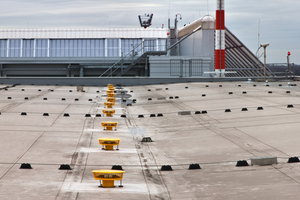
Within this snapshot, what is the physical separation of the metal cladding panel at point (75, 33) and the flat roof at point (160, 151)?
163 feet

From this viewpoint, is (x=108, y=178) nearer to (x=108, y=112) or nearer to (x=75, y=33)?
(x=108, y=112)

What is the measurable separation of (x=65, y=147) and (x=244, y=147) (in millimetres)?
4069

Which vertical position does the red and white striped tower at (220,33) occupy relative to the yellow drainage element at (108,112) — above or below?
above

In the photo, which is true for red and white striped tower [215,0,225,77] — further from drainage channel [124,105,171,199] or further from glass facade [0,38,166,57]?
drainage channel [124,105,171,199]

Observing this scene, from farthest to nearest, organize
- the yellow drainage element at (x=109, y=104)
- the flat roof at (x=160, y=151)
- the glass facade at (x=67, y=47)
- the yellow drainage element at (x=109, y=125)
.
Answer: the glass facade at (x=67, y=47)
the yellow drainage element at (x=109, y=104)
the yellow drainage element at (x=109, y=125)
the flat roof at (x=160, y=151)

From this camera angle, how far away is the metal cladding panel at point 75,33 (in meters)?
68.6

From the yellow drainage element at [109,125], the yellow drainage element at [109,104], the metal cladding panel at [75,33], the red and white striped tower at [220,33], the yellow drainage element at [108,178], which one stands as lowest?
the yellow drainage element at [108,178]

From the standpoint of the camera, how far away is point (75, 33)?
227 feet

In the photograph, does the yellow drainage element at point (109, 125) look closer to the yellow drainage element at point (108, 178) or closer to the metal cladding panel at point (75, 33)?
the yellow drainage element at point (108, 178)

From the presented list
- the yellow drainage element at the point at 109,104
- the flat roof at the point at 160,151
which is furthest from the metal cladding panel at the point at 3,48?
the flat roof at the point at 160,151

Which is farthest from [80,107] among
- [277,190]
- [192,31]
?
[192,31]

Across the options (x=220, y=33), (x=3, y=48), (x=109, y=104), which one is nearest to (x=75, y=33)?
(x=3, y=48)

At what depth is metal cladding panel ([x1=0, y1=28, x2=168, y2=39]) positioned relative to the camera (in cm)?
6862

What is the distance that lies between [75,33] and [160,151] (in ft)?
196
